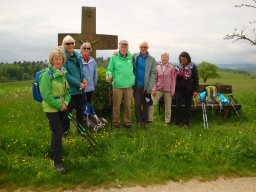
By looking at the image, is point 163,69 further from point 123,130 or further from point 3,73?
point 3,73

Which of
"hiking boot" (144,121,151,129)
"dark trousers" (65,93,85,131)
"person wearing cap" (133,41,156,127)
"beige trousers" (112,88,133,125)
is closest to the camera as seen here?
"dark trousers" (65,93,85,131)

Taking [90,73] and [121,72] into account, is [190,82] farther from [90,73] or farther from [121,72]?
[90,73]

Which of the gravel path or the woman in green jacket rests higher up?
the woman in green jacket

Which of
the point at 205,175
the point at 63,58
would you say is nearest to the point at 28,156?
the point at 63,58

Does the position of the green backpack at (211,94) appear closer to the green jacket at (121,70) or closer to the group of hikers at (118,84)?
the group of hikers at (118,84)

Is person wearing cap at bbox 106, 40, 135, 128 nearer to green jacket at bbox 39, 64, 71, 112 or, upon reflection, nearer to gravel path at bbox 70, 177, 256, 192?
green jacket at bbox 39, 64, 71, 112

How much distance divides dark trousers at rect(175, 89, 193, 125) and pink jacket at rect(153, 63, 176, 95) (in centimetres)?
31

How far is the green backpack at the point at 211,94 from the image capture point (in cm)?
1016

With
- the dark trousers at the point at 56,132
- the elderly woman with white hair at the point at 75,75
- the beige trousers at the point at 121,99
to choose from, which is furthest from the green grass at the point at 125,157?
the elderly woman with white hair at the point at 75,75

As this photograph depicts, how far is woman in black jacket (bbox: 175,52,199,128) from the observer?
8.77 meters

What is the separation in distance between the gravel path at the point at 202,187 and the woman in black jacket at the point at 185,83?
3.33m

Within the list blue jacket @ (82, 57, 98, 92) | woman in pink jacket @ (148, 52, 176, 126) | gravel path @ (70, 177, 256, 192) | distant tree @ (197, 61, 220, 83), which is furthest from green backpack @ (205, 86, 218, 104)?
distant tree @ (197, 61, 220, 83)

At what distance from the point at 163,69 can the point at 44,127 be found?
3422mm

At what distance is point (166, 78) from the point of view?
28.9ft
